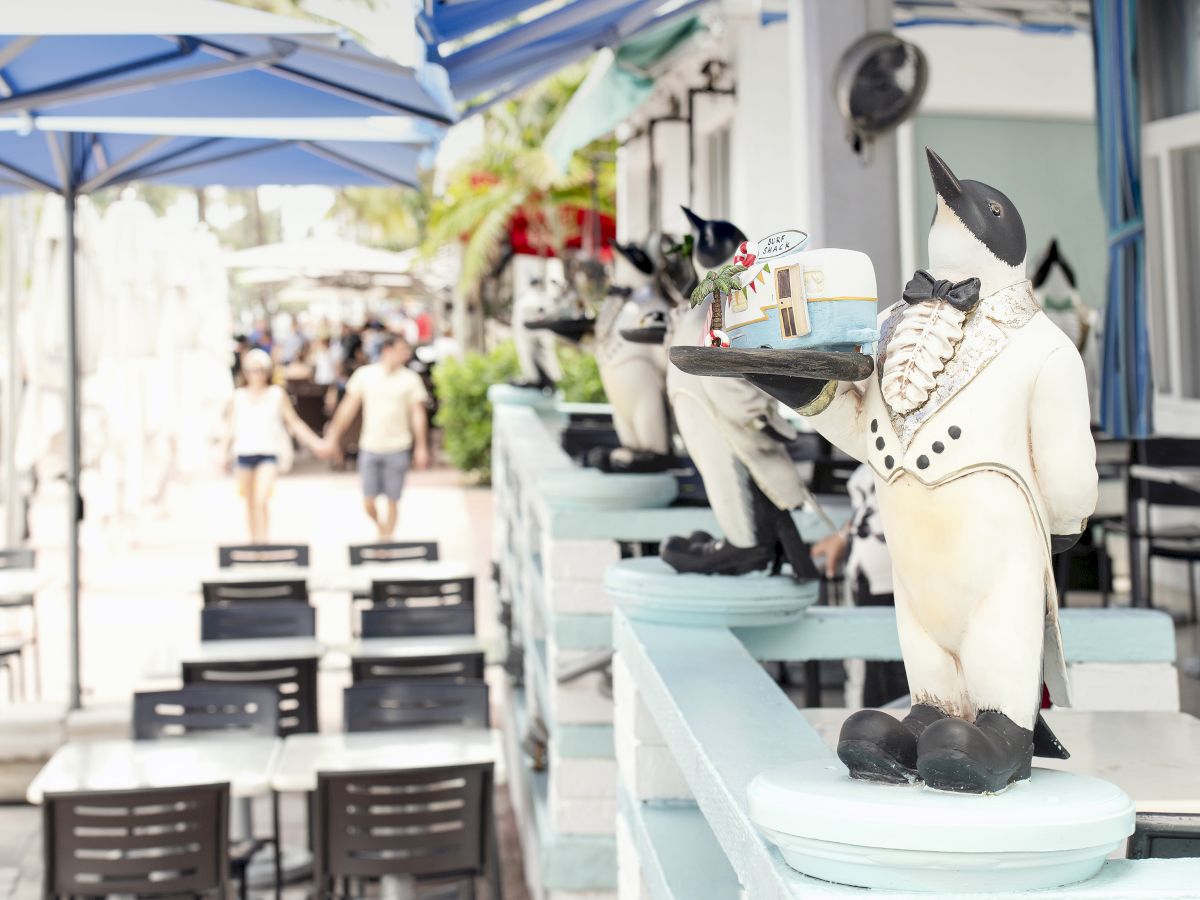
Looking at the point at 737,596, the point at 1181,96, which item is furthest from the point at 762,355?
the point at 1181,96

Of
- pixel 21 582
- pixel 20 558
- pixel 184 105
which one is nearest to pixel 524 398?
pixel 20 558

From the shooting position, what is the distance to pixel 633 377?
4500 mm

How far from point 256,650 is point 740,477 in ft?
12.4

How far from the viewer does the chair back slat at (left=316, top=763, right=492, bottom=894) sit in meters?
4.46

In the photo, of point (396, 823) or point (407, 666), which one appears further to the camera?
point (407, 666)

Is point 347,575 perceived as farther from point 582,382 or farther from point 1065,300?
point 582,382

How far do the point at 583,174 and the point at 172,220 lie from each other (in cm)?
702

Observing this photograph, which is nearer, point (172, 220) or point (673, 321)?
point (673, 321)

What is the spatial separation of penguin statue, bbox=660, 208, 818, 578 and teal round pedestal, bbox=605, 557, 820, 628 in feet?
0.17

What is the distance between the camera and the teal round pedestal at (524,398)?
9914 mm

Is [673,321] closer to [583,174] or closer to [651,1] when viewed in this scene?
[651,1]

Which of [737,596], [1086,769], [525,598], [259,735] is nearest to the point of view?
[1086,769]

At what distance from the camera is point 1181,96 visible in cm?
802

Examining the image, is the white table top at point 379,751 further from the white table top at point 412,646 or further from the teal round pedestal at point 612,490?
the teal round pedestal at point 612,490
